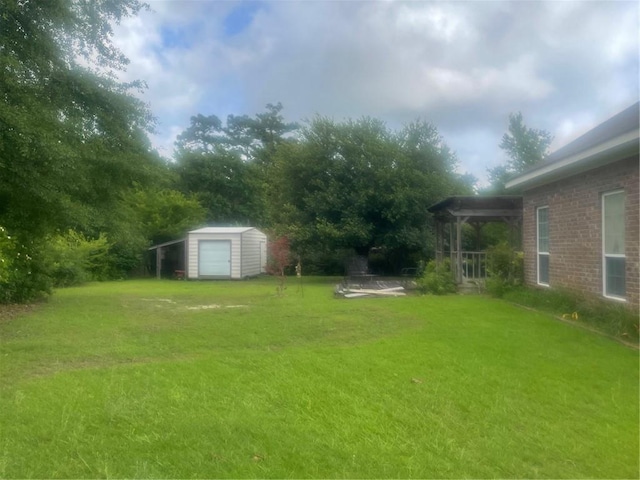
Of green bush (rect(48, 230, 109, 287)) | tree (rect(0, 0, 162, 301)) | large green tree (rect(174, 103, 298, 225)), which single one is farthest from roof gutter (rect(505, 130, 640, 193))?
large green tree (rect(174, 103, 298, 225))

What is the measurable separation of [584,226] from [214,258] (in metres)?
16.7

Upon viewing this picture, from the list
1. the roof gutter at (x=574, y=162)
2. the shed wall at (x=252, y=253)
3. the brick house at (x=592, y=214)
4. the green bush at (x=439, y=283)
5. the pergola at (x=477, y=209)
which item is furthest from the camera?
the shed wall at (x=252, y=253)

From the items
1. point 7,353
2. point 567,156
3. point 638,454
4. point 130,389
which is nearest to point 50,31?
point 7,353

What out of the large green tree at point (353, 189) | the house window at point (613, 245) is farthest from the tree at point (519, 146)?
the house window at point (613, 245)

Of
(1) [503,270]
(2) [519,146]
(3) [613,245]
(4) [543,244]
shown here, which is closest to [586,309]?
(3) [613,245]

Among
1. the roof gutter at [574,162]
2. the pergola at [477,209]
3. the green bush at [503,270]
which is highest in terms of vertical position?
the roof gutter at [574,162]

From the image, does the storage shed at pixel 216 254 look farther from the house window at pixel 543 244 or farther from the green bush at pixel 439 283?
the house window at pixel 543 244

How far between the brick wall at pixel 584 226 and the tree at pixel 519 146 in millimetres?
22123

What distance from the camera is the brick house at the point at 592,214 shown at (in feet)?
27.2

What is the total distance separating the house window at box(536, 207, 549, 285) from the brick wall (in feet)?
0.52

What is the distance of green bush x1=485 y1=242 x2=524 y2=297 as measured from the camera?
44.0 feet

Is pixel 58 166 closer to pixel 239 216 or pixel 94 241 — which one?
pixel 94 241

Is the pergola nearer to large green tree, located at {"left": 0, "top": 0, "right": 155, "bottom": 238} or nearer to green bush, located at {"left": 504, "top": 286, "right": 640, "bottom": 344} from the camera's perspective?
green bush, located at {"left": 504, "top": 286, "right": 640, "bottom": 344}

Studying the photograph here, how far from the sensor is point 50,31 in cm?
1017
